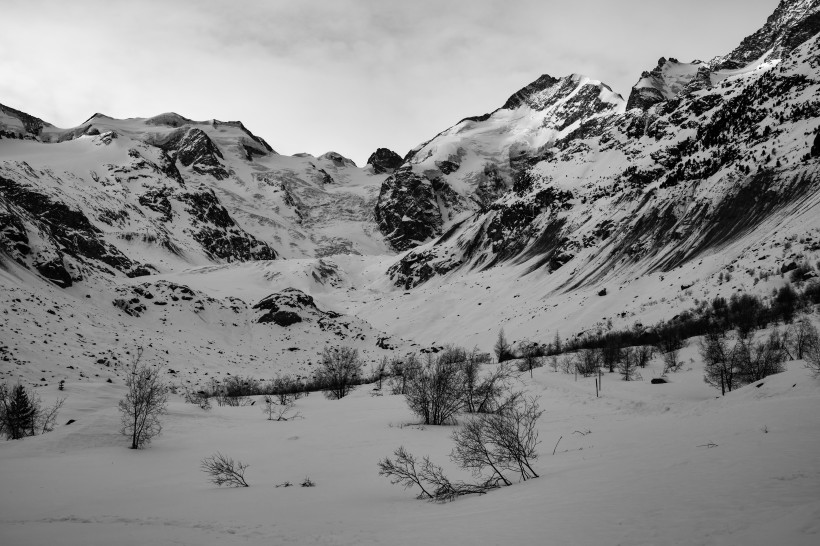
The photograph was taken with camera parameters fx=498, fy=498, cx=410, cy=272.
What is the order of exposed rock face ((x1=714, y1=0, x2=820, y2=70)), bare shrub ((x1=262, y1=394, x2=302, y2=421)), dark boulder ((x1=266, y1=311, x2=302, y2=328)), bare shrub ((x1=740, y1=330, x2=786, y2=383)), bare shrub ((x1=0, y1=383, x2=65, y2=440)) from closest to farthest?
1. bare shrub ((x1=0, y1=383, x2=65, y2=440))
2. bare shrub ((x1=740, y1=330, x2=786, y2=383))
3. bare shrub ((x1=262, y1=394, x2=302, y2=421))
4. dark boulder ((x1=266, y1=311, x2=302, y2=328))
5. exposed rock face ((x1=714, y1=0, x2=820, y2=70))

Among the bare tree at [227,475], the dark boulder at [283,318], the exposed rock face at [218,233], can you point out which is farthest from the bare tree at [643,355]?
the exposed rock face at [218,233]

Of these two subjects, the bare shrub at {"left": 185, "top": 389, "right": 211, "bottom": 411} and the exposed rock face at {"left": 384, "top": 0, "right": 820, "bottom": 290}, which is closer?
the bare shrub at {"left": 185, "top": 389, "right": 211, "bottom": 411}

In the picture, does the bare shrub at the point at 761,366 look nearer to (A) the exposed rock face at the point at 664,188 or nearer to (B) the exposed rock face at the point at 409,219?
(A) the exposed rock face at the point at 664,188

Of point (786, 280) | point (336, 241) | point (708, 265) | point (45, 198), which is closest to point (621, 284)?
point (708, 265)

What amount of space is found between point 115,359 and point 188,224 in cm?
11984

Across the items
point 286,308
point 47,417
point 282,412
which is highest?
point 286,308

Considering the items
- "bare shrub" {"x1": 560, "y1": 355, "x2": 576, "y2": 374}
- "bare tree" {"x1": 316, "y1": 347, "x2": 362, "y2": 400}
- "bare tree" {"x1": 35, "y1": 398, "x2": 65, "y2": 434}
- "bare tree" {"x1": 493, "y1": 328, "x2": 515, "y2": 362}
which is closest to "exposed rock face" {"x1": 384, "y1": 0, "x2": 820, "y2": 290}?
"bare tree" {"x1": 493, "y1": 328, "x2": 515, "y2": 362}

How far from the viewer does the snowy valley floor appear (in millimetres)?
6566

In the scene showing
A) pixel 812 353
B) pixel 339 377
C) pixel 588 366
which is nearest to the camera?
pixel 812 353

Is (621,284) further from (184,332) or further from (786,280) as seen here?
(184,332)

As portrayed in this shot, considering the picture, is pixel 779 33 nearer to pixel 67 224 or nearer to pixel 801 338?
pixel 801 338

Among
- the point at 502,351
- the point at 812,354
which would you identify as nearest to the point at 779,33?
the point at 502,351

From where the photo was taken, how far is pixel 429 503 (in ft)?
33.3

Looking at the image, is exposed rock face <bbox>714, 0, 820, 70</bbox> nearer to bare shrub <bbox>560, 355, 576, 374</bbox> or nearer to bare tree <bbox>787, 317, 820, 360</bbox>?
bare tree <bbox>787, 317, 820, 360</bbox>
